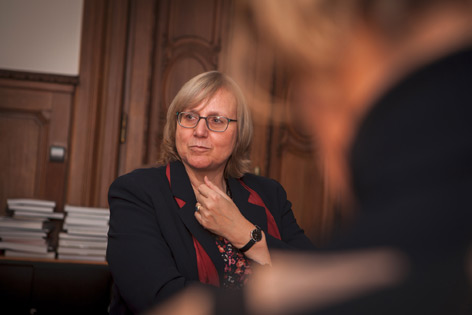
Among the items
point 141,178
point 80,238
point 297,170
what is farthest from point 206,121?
point 297,170

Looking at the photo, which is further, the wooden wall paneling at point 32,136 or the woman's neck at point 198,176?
the wooden wall paneling at point 32,136

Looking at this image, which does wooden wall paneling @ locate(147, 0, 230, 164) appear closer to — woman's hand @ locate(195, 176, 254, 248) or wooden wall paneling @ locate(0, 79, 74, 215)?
wooden wall paneling @ locate(0, 79, 74, 215)

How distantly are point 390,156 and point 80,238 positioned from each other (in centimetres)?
275

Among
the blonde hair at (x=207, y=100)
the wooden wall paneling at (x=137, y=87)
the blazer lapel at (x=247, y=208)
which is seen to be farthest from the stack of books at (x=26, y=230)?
the blazer lapel at (x=247, y=208)

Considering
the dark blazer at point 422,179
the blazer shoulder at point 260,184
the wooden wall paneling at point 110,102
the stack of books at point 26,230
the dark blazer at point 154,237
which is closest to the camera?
the dark blazer at point 422,179

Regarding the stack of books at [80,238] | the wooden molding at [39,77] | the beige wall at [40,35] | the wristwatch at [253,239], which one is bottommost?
the stack of books at [80,238]

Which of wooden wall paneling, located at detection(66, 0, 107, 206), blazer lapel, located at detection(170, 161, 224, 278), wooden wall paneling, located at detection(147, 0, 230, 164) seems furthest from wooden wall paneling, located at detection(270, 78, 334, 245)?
blazer lapel, located at detection(170, 161, 224, 278)

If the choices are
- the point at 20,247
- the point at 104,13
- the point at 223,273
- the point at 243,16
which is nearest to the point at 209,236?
the point at 223,273

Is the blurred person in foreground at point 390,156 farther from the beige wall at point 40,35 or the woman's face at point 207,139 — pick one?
the beige wall at point 40,35

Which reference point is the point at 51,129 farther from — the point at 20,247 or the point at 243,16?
the point at 243,16

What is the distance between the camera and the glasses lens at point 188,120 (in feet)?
6.03

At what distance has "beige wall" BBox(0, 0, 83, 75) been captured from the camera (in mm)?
3098

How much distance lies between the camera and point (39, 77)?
10.3ft

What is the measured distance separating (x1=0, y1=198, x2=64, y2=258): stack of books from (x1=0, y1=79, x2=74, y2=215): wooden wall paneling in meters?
0.28
